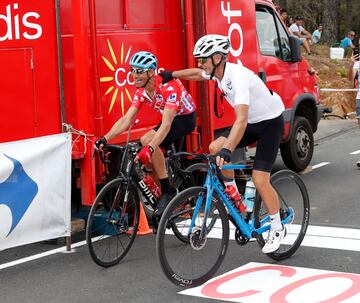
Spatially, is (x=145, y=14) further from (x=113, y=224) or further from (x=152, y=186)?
(x=113, y=224)

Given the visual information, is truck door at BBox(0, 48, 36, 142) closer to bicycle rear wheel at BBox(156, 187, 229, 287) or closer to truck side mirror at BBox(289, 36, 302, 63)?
bicycle rear wheel at BBox(156, 187, 229, 287)

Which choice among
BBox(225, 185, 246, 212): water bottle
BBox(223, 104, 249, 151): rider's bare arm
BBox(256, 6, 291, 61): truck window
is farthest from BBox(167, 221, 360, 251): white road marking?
BBox(256, 6, 291, 61): truck window

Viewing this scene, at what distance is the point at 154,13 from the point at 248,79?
2.53 meters

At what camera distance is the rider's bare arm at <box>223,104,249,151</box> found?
5.32m

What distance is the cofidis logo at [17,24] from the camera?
20.6 ft

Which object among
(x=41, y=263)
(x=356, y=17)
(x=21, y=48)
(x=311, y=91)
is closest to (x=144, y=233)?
(x=41, y=263)

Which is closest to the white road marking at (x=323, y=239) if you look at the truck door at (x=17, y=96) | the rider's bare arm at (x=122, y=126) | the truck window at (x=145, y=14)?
the rider's bare arm at (x=122, y=126)

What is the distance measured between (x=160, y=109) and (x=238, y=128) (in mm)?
1609

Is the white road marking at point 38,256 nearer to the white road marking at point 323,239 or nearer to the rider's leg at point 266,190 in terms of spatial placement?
the white road marking at point 323,239

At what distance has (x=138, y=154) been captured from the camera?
6.05 metres

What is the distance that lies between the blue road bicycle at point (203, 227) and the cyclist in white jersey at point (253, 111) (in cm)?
13

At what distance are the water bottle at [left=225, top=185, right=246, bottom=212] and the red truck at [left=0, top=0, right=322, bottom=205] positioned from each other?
1652 mm

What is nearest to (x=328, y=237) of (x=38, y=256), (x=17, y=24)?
(x=38, y=256)

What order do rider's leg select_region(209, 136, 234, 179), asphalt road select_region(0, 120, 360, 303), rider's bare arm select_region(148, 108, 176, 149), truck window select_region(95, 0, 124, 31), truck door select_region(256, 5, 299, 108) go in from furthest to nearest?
truck door select_region(256, 5, 299, 108), truck window select_region(95, 0, 124, 31), rider's bare arm select_region(148, 108, 176, 149), rider's leg select_region(209, 136, 234, 179), asphalt road select_region(0, 120, 360, 303)
